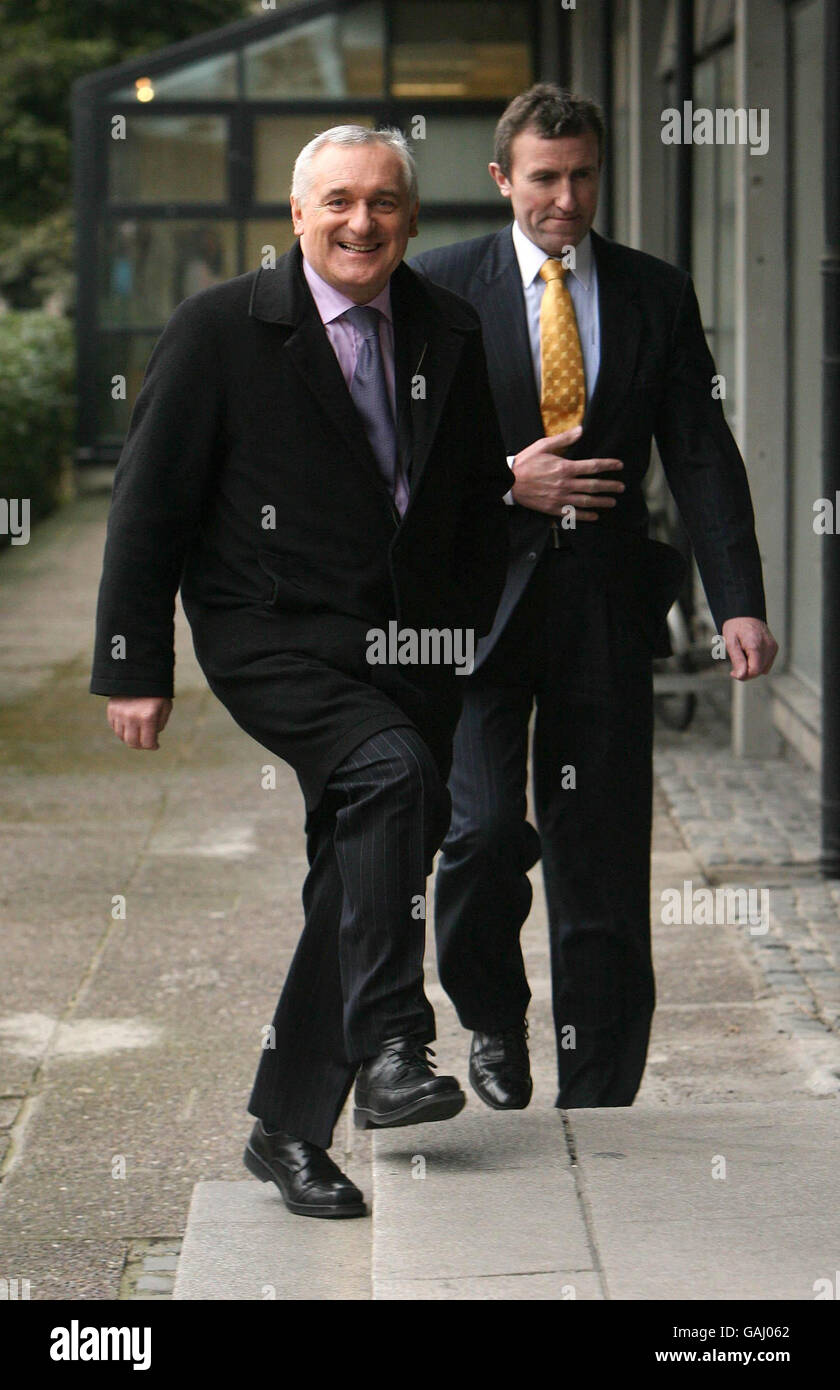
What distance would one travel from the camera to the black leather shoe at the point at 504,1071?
4629mm

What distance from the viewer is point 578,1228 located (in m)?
3.60

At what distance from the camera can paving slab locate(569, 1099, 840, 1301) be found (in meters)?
3.35

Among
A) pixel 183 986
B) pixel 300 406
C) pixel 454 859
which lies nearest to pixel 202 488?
pixel 300 406

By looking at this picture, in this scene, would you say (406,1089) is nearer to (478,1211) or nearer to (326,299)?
(478,1211)

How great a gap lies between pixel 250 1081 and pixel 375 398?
6.92 feet

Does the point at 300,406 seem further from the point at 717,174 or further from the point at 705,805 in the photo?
the point at 717,174

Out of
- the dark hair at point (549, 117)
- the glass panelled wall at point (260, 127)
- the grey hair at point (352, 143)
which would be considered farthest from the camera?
the glass panelled wall at point (260, 127)

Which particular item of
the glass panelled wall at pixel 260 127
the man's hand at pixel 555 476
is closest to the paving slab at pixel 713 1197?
the man's hand at pixel 555 476

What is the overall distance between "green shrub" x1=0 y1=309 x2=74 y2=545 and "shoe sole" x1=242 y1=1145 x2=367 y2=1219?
1313 centimetres

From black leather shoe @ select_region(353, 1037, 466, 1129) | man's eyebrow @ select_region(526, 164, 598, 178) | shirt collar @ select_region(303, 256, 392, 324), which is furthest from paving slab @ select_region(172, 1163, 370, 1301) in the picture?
man's eyebrow @ select_region(526, 164, 598, 178)

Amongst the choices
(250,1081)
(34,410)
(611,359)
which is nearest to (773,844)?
(250,1081)

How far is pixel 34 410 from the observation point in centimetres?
1827

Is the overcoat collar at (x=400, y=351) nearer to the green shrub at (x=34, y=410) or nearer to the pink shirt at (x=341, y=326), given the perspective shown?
the pink shirt at (x=341, y=326)
